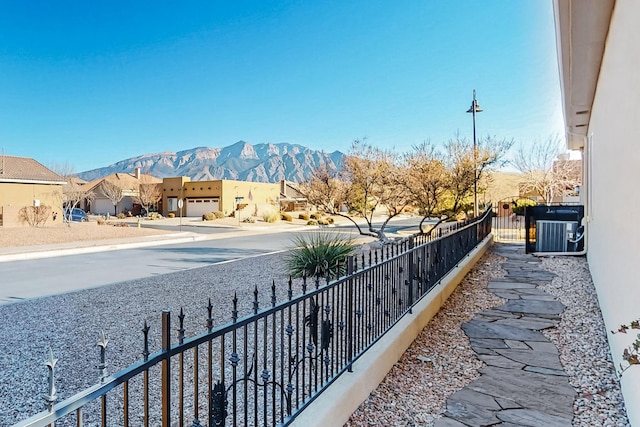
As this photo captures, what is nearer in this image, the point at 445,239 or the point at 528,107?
the point at 445,239

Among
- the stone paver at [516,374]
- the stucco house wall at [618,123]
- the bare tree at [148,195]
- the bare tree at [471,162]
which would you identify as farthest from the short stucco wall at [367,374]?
the bare tree at [148,195]

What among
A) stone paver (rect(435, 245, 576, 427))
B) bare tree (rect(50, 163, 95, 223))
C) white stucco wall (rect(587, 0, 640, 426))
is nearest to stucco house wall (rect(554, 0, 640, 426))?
white stucco wall (rect(587, 0, 640, 426))

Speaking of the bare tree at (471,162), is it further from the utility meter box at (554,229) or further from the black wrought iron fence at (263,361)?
the black wrought iron fence at (263,361)

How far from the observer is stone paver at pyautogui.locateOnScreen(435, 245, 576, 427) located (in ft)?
9.79

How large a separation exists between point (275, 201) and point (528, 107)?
3373cm

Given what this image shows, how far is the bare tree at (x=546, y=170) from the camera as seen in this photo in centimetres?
3016

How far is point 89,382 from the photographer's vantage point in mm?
3768

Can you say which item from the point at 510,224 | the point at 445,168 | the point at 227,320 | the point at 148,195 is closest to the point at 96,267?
the point at 227,320

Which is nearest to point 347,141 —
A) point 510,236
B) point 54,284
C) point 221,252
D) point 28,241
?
point 221,252

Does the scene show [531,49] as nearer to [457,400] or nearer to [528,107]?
[528,107]

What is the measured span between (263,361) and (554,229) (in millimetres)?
10031

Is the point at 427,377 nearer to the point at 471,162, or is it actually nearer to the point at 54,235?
the point at 471,162

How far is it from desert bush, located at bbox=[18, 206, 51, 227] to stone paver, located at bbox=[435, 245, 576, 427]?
28.2 metres

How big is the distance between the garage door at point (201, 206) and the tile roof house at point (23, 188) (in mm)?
17869
